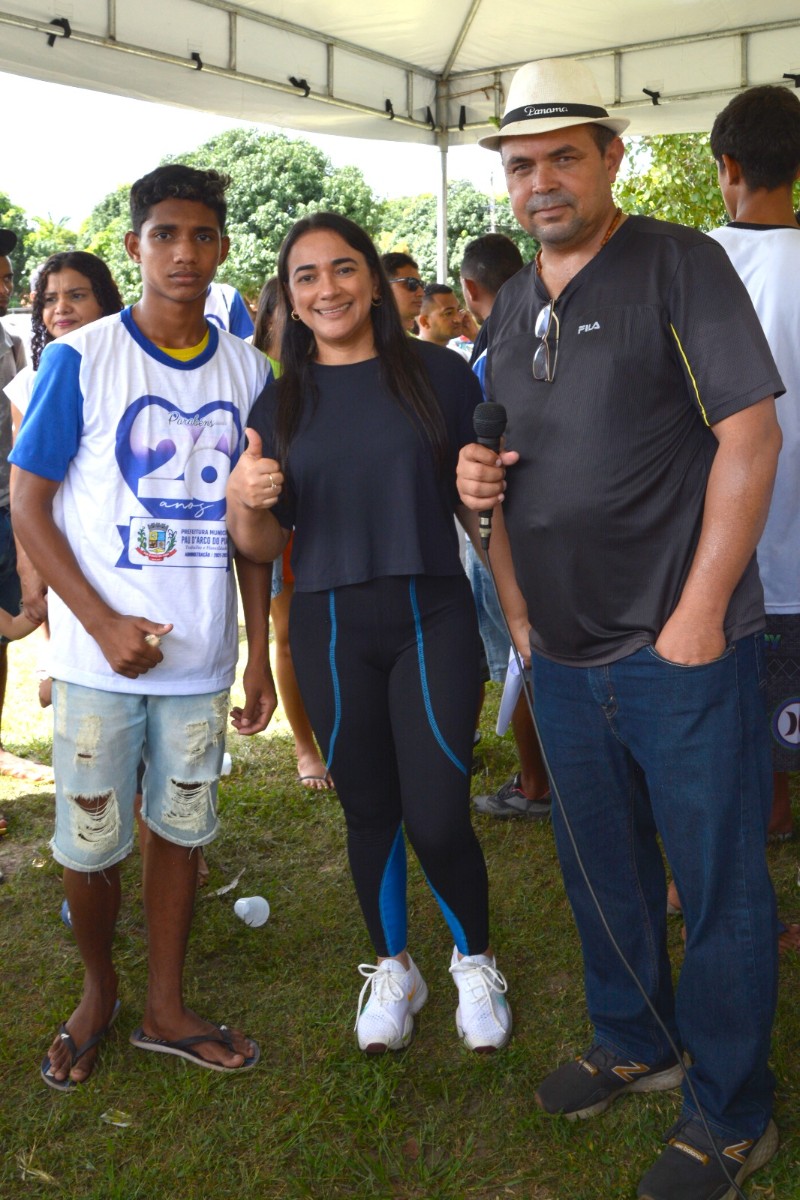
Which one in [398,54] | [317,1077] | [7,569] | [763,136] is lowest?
[317,1077]

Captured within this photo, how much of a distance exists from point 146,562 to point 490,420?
102 cm

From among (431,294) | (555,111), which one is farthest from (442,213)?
(555,111)

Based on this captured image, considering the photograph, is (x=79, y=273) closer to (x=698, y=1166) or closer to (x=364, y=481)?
(x=364, y=481)

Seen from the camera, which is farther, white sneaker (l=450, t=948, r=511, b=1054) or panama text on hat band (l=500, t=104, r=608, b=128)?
white sneaker (l=450, t=948, r=511, b=1054)

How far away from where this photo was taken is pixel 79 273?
4262 millimetres

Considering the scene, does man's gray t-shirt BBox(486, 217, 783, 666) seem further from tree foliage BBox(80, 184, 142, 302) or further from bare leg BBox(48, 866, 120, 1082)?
tree foliage BBox(80, 184, 142, 302)

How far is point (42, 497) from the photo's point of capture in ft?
9.38

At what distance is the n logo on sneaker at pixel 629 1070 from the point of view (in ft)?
9.59

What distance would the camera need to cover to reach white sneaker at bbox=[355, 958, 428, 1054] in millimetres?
3211

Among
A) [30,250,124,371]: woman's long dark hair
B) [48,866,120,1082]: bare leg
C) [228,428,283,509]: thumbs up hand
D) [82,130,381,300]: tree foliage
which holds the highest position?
[82,130,381,300]: tree foliage

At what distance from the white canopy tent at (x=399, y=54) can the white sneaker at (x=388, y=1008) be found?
582 centimetres

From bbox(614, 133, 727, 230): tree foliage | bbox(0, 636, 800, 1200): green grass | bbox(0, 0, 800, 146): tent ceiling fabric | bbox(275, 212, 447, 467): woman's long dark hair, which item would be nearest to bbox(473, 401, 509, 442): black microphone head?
bbox(275, 212, 447, 467): woman's long dark hair

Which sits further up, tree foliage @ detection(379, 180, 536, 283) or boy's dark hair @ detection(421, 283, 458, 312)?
tree foliage @ detection(379, 180, 536, 283)

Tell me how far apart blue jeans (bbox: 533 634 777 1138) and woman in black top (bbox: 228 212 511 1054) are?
35cm
